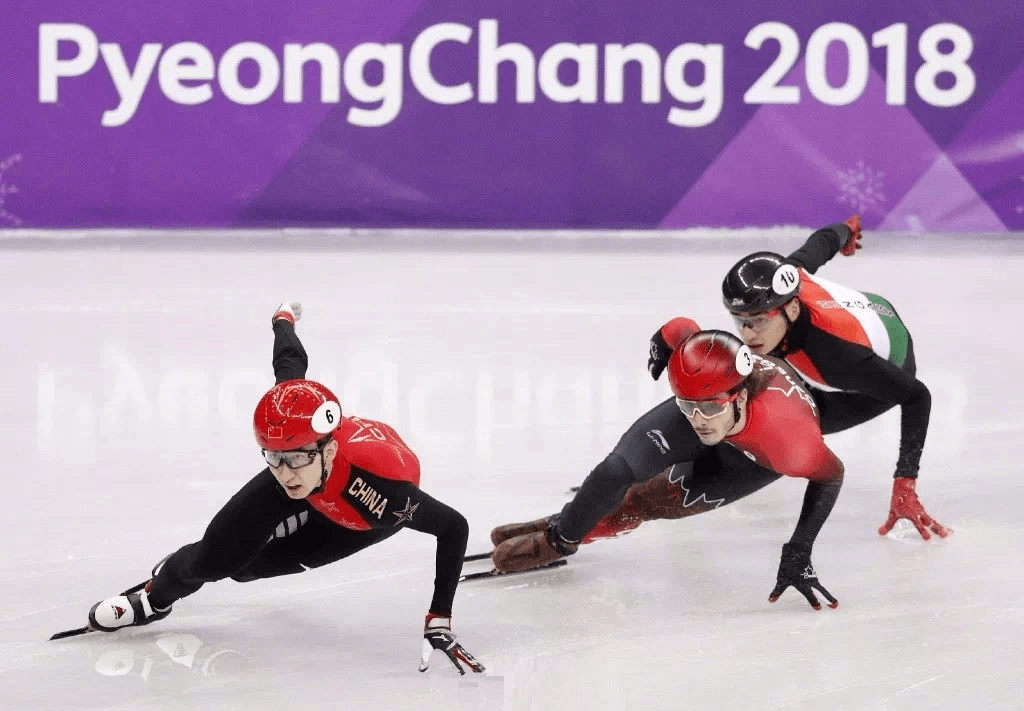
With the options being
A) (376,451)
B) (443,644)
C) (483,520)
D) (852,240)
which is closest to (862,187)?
(852,240)

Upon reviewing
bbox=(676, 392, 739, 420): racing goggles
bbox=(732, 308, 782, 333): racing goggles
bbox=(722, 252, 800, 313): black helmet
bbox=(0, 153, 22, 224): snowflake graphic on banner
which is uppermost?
bbox=(0, 153, 22, 224): snowflake graphic on banner

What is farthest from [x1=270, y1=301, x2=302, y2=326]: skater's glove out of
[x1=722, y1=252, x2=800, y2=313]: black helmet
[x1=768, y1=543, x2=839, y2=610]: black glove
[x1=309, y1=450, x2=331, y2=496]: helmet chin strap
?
[x1=768, y1=543, x2=839, y2=610]: black glove

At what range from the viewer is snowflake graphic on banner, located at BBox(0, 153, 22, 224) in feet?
28.8

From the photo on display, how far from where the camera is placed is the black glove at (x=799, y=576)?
3.38m

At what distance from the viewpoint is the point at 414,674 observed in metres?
3.00

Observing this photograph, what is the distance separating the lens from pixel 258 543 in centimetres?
316

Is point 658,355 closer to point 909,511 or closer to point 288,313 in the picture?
point 909,511

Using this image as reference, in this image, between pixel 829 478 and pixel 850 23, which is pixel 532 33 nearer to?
pixel 850 23

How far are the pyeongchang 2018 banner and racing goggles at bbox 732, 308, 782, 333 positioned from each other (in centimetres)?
521

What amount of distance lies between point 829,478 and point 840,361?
0.47 m

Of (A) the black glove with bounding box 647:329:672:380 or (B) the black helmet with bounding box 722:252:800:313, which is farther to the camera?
(A) the black glove with bounding box 647:329:672:380

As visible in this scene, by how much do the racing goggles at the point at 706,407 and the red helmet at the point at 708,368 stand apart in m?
0.02

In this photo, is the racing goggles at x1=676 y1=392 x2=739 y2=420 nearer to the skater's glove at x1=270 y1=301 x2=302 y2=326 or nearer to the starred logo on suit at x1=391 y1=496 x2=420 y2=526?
the starred logo on suit at x1=391 y1=496 x2=420 y2=526

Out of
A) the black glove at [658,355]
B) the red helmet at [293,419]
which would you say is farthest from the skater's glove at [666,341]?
the red helmet at [293,419]
